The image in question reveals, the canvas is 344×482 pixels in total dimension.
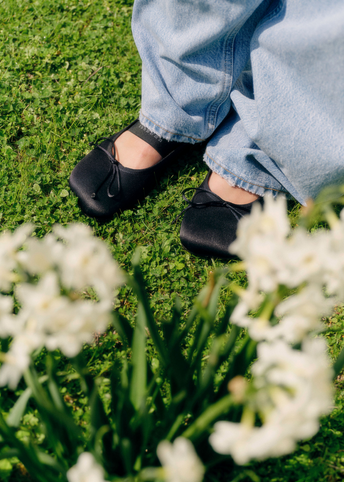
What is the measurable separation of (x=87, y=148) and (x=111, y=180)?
1.20 ft

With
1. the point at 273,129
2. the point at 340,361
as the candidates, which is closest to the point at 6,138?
the point at 273,129

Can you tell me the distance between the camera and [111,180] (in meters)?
1.85

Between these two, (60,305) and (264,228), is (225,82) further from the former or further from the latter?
(60,305)

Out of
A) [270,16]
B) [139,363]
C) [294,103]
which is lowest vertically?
[139,363]

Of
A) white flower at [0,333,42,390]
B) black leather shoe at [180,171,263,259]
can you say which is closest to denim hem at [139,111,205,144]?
black leather shoe at [180,171,263,259]

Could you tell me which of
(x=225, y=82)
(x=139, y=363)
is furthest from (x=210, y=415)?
(x=225, y=82)

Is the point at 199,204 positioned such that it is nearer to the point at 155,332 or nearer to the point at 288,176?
the point at 288,176

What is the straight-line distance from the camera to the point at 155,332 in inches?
34.8

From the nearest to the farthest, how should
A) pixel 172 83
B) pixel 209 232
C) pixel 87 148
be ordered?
pixel 172 83 < pixel 209 232 < pixel 87 148

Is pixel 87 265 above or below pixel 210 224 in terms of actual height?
above

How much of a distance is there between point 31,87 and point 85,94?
0.35 meters

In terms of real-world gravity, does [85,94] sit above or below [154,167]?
above

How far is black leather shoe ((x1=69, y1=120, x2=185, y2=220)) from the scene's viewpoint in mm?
1829

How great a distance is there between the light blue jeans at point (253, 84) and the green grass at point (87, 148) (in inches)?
14.4
